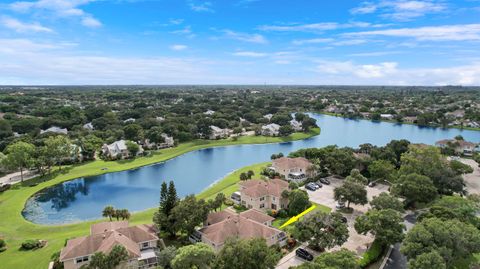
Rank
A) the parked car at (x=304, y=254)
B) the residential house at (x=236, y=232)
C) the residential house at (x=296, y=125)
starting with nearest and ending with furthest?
the parked car at (x=304, y=254) < the residential house at (x=236, y=232) < the residential house at (x=296, y=125)

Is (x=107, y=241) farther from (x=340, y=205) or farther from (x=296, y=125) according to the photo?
(x=296, y=125)

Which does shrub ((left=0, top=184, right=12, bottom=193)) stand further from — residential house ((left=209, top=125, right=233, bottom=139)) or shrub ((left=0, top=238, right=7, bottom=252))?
residential house ((left=209, top=125, right=233, bottom=139))

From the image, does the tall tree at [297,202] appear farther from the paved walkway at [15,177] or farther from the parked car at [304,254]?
the paved walkway at [15,177]

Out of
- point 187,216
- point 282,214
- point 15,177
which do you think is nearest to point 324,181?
point 282,214

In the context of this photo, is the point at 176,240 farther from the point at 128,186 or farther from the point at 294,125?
the point at 294,125

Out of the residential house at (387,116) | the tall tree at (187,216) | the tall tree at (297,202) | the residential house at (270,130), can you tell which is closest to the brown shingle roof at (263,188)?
the tall tree at (297,202)

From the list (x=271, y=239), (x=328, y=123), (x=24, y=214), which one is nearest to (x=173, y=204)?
(x=271, y=239)
